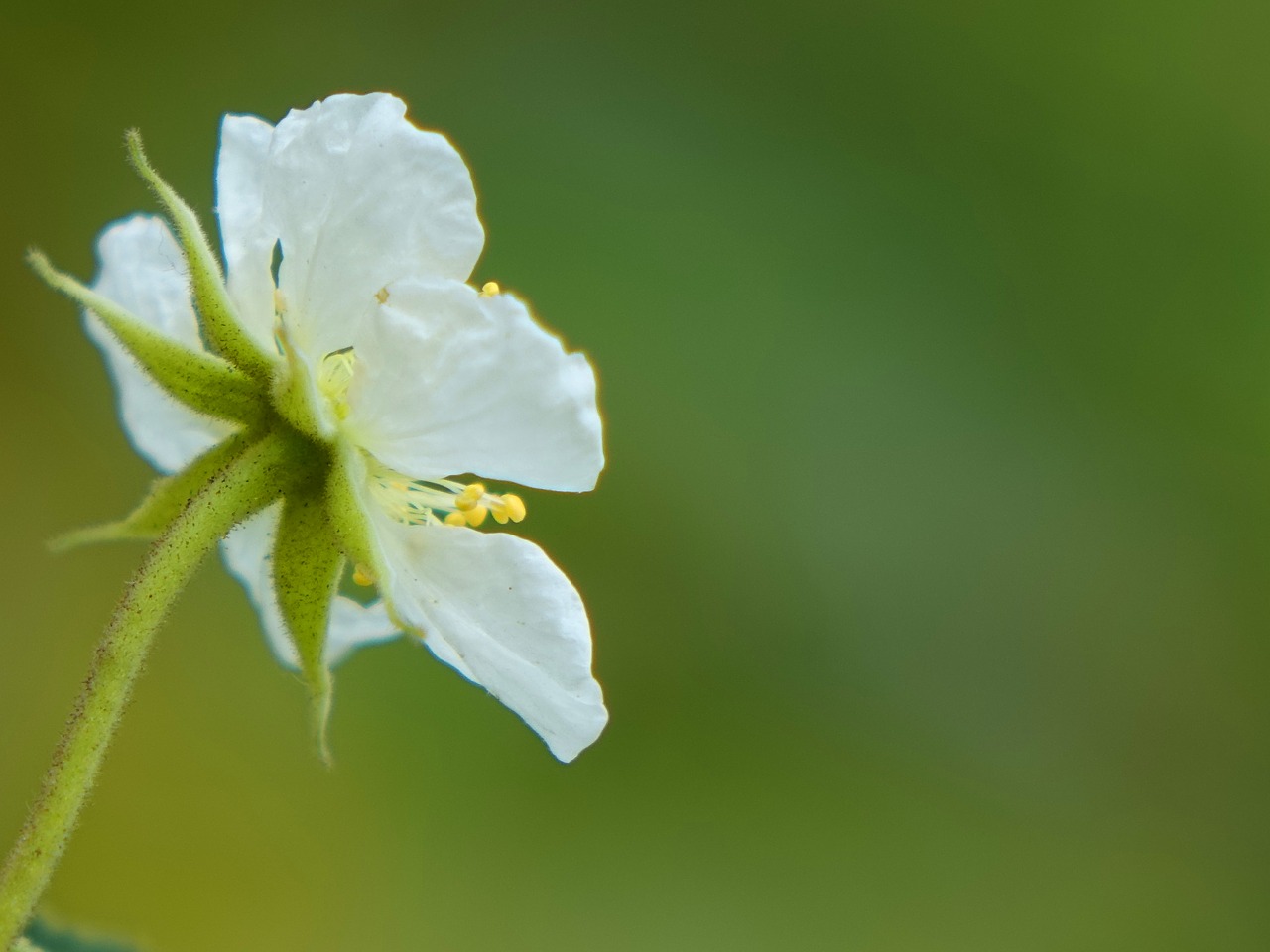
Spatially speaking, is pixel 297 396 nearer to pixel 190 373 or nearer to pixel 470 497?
pixel 190 373

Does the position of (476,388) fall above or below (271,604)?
above

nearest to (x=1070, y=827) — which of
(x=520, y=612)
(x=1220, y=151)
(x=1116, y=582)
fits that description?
(x=1116, y=582)

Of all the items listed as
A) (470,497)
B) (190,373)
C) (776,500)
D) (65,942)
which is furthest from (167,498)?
(776,500)

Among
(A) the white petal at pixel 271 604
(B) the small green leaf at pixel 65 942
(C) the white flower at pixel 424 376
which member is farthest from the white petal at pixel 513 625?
(B) the small green leaf at pixel 65 942

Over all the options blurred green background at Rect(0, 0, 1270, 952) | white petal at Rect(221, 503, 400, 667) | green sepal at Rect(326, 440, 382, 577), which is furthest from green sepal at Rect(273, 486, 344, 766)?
blurred green background at Rect(0, 0, 1270, 952)

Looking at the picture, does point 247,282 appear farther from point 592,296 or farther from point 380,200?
point 592,296

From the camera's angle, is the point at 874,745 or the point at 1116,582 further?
the point at 1116,582

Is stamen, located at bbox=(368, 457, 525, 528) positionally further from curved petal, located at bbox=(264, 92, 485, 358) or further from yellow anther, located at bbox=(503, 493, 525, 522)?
curved petal, located at bbox=(264, 92, 485, 358)

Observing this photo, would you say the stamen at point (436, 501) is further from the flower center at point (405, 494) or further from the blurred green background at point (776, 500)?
the blurred green background at point (776, 500)
